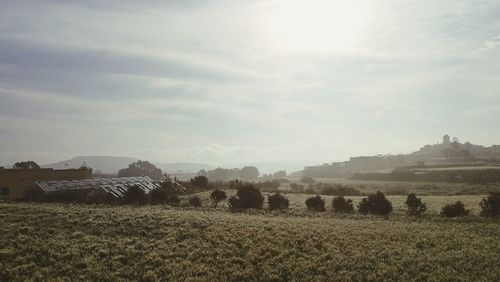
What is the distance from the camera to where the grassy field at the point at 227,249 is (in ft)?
72.0

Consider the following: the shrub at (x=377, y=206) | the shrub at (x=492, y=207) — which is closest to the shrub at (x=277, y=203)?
the shrub at (x=377, y=206)

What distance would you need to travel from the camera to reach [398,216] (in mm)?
44594

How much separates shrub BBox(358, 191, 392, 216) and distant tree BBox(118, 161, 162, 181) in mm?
132457

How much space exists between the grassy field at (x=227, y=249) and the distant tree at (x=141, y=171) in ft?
457

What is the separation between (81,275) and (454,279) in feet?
61.2

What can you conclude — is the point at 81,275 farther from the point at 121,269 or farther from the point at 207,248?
the point at 207,248

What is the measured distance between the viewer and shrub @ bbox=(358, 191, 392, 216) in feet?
154

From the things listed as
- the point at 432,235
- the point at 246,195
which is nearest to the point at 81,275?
the point at 432,235

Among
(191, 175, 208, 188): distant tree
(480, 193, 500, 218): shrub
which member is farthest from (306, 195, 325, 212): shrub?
(191, 175, 208, 188): distant tree

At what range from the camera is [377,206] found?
4734 centimetres

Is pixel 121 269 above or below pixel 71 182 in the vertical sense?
below

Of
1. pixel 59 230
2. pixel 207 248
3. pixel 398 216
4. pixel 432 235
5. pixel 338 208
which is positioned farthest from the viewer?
pixel 338 208

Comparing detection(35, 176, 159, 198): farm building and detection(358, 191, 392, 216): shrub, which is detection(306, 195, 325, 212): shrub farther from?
detection(35, 176, 159, 198): farm building

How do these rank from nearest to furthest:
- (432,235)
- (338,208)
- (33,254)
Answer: (33,254) → (432,235) → (338,208)
